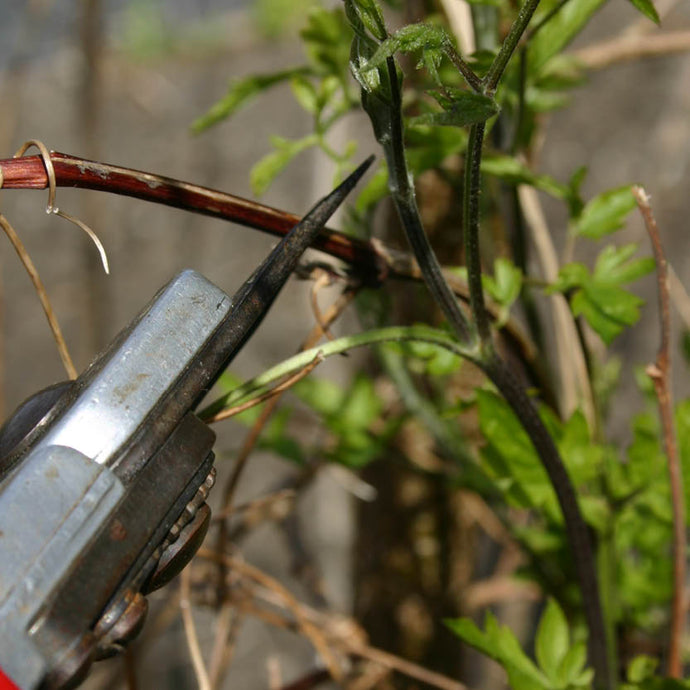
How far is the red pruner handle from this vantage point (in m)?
0.35

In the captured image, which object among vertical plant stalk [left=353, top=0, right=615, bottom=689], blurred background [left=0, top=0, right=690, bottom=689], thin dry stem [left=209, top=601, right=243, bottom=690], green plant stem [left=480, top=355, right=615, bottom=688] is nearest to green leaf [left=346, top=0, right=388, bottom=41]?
vertical plant stalk [left=353, top=0, right=615, bottom=689]

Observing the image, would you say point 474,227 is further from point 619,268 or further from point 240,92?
point 240,92

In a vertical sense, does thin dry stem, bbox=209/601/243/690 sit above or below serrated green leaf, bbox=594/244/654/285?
below

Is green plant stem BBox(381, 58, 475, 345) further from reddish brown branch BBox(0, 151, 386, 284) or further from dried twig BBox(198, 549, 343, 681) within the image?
dried twig BBox(198, 549, 343, 681)

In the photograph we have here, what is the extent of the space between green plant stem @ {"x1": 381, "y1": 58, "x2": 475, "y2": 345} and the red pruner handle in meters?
0.31

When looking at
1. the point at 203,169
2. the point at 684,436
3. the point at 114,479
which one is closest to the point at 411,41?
the point at 114,479

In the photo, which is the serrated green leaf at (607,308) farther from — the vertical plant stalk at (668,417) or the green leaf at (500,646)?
the green leaf at (500,646)

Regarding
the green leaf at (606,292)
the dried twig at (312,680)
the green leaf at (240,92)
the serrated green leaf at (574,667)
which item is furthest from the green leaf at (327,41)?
the dried twig at (312,680)

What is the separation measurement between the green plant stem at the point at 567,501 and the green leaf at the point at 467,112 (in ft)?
0.63

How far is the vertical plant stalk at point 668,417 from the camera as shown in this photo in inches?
23.9

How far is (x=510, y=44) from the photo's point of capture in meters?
0.43

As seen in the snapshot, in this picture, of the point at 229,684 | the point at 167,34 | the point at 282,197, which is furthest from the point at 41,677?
the point at 167,34

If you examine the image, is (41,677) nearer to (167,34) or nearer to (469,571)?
(469,571)

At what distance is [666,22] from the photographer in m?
2.00
